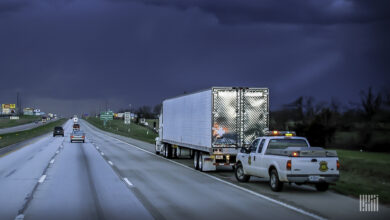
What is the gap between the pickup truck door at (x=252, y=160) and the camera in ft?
54.0

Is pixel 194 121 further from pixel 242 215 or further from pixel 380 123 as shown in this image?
pixel 380 123

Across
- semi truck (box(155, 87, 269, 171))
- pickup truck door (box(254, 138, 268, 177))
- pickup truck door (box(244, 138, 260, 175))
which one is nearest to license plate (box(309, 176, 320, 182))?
pickup truck door (box(254, 138, 268, 177))

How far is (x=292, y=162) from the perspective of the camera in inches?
545

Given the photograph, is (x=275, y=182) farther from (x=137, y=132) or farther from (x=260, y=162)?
(x=137, y=132)

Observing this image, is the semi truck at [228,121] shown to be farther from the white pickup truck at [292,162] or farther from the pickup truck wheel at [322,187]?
the pickup truck wheel at [322,187]

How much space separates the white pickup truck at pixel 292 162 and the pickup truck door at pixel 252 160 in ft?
0.32

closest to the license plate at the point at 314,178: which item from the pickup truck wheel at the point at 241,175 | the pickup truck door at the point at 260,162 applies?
the pickup truck door at the point at 260,162

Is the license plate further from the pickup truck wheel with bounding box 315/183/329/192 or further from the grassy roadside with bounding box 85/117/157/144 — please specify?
the grassy roadside with bounding box 85/117/157/144

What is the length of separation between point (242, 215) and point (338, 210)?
2.59 meters

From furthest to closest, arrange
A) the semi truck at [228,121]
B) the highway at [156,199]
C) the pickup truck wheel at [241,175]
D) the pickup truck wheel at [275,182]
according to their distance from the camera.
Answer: the semi truck at [228,121]
the pickup truck wheel at [241,175]
the pickup truck wheel at [275,182]
the highway at [156,199]

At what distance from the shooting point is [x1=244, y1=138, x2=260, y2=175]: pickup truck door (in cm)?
1647

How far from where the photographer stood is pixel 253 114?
20.8 metres

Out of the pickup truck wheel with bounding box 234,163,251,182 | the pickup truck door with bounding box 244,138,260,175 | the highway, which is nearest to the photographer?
the highway

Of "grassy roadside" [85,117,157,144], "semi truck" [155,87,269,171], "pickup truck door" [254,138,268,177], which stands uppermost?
"semi truck" [155,87,269,171]
